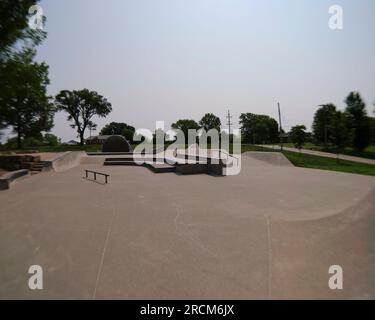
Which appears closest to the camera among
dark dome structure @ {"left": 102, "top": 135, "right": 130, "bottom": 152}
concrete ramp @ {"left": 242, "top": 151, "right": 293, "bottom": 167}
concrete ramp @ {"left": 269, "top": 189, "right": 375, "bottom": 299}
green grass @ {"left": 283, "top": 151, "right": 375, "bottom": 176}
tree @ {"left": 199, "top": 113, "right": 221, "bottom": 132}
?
concrete ramp @ {"left": 269, "top": 189, "right": 375, "bottom": 299}

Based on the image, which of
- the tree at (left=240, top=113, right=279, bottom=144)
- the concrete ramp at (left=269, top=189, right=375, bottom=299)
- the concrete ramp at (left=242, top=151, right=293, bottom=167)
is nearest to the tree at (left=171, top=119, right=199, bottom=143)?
the tree at (left=240, top=113, right=279, bottom=144)

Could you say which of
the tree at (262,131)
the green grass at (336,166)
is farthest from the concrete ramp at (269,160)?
the tree at (262,131)

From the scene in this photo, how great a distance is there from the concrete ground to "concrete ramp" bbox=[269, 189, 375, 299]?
0.05 ft

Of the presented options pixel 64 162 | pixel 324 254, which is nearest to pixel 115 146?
pixel 64 162

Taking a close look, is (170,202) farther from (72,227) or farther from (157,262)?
(157,262)

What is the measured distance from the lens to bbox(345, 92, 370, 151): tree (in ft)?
121

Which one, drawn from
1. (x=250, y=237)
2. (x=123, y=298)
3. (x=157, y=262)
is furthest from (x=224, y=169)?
(x=123, y=298)

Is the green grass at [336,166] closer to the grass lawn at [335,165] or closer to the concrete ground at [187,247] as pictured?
the grass lawn at [335,165]

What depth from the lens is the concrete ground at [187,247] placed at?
3.37 metres

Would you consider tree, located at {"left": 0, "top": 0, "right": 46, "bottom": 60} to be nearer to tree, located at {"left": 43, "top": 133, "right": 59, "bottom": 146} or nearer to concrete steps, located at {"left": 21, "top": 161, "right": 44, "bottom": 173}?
concrete steps, located at {"left": 21, "top": 161, "right": 44, "bottom": 173}

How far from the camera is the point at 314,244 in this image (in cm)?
450

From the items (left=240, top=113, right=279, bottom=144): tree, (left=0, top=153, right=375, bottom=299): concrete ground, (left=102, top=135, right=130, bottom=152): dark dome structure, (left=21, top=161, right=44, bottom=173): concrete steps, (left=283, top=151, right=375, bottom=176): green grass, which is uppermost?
(left=240, top=113, right=279, bottom=144): tree

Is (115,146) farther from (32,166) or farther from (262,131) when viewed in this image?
(262,131)

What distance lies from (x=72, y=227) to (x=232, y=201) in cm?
477
